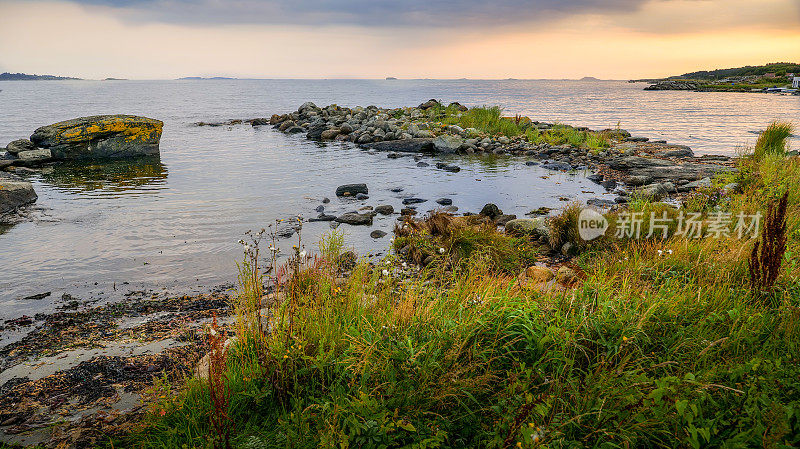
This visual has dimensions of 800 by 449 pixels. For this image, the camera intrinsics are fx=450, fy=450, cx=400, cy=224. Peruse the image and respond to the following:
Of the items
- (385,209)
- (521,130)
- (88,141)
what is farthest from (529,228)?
(88,141)

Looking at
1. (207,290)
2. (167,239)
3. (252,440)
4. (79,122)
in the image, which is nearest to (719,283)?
(252,440)

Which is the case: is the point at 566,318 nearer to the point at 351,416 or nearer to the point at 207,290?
the point at 351,416

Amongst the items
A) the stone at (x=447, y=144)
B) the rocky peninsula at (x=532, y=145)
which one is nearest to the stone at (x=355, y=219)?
the rocky peninsula at (x=532, y=145)

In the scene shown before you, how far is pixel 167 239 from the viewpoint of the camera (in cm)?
968

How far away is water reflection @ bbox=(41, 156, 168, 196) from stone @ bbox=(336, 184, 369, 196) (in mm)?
6179

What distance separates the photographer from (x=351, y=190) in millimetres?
14016

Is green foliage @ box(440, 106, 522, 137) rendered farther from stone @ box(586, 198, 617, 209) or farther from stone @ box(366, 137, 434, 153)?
stone @ box(586, 198, 617, 209)

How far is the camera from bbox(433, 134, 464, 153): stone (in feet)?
74.1

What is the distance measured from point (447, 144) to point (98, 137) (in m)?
16.2

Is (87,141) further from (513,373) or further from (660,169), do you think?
(660,169)

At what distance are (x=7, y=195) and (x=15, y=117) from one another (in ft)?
120

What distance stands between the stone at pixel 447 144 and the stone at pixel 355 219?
1230 cm

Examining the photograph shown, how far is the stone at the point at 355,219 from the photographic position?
425 inches

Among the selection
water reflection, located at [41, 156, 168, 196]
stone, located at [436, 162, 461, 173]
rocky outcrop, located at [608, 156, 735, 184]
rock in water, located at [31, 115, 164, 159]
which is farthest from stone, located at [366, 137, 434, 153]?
rock in water, located at [31, 115, 164, 159]
